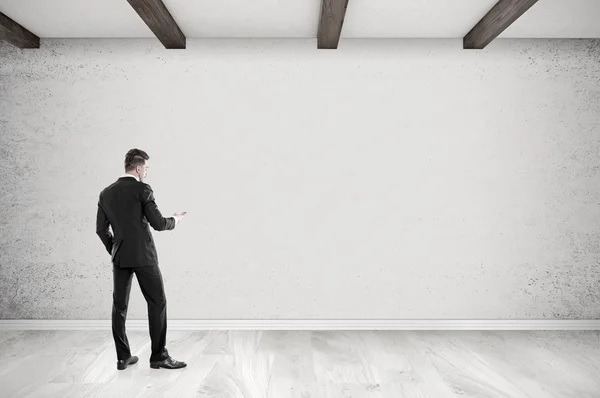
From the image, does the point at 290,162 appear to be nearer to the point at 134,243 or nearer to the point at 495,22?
the point at 134,243

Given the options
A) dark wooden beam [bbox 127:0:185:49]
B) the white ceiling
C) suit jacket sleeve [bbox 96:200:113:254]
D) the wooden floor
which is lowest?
the wooden floor

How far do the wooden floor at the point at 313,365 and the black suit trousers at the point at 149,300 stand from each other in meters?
0.21

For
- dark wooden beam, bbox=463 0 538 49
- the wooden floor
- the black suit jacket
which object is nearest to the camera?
the wooden floor

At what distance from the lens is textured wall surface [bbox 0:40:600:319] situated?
4.29 metres

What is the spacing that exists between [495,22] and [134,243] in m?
3.09

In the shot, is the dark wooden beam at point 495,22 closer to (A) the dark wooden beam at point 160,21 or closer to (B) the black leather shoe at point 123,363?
(A) the dark wooden beam at point 160,21

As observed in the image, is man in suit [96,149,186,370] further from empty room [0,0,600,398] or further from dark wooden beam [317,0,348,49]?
dark wooden beam [317,0,348,49]

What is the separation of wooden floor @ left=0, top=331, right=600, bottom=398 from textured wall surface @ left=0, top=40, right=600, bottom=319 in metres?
0.33

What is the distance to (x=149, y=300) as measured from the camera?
127 inches

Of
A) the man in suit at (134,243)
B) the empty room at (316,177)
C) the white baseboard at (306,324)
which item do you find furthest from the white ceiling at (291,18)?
the white baseboard at (306,324)

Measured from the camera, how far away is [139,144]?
14.1 feet

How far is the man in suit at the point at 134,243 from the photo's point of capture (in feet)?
10.3

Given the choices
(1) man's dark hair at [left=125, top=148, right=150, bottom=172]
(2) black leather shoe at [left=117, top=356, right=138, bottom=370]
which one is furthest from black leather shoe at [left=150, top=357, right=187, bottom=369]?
(1) man's dark hair at [left=125, top=148, right=150, bottom=172]

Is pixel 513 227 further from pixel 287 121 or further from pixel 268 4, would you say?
pixel 268 4
